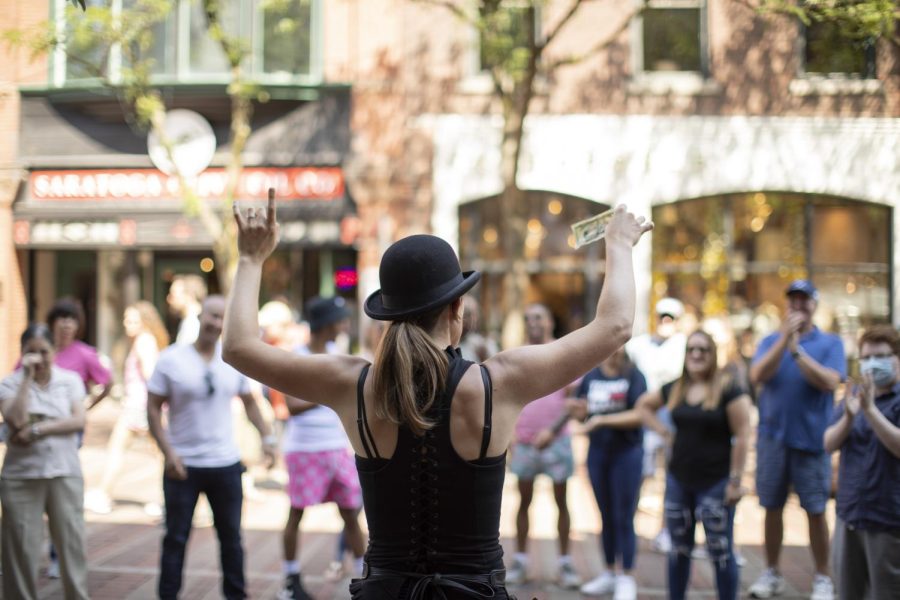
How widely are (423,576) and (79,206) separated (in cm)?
1425

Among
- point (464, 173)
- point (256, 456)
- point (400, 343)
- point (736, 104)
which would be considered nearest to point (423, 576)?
point (400, 343)

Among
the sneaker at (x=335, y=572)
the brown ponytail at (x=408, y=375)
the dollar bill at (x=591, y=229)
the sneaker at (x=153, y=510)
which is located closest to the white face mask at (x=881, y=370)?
the dollar bill at (x=591, y=229)

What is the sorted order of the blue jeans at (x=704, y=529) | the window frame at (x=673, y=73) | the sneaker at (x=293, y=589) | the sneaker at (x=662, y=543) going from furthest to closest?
the window frame at (x=673, y=73) < the sneaker at (x=662, y=543) < the sneaker at (x=293, y=589) < the blue jeans at (x=704, y=529)

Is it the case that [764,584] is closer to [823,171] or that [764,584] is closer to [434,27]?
[823,171]

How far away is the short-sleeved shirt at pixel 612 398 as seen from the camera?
6.45 meters

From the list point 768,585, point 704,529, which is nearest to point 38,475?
point 704,529

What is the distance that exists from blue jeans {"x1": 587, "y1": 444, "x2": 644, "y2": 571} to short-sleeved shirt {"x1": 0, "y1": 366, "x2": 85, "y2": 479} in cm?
332

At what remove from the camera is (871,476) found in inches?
182

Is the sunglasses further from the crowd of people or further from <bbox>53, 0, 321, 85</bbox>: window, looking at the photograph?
<bbox>53, 0, 321, 85</bbox>: window

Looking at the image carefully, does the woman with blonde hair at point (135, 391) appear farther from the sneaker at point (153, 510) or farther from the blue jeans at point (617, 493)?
the blue jeans at point (617, 493)

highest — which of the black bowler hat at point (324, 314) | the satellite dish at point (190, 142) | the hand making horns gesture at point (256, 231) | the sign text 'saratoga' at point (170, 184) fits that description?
the satellite dish at point (190, 142)

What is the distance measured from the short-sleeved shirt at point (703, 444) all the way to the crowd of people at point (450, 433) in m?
0.01

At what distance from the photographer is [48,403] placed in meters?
5.36

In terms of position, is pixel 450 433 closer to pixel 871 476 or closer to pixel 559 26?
pixel 871 476
